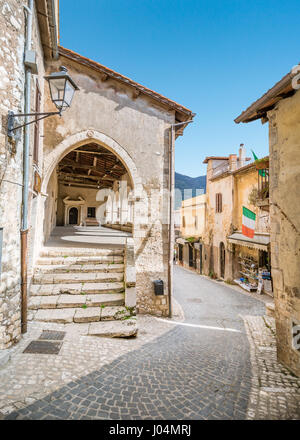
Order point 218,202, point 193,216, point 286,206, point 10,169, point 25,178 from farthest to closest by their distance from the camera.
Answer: point 193,216, point 218,202, point 286,206, point 25,178, point 10,169

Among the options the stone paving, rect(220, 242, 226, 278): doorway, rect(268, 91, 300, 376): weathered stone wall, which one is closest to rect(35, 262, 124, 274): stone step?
the stone paving

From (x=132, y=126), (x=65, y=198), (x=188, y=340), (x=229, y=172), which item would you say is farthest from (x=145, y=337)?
(x=65, y=198)

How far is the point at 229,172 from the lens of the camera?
16.3 meters

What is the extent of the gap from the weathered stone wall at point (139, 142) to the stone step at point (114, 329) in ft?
9.90

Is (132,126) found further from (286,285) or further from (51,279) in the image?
(286,285)

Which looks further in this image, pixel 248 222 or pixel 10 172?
pixel 248 222

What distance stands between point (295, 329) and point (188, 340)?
7.97ft

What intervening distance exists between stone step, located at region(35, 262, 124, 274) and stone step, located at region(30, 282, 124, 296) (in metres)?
0.48

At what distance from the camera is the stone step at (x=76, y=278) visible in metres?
6.17

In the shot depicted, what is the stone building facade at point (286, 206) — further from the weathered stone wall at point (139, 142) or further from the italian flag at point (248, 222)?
the italian flag at point (248, 222)

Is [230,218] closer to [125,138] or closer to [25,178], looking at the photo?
[125,138]

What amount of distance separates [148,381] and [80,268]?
3792 millimetres

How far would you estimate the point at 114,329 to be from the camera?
4996mm

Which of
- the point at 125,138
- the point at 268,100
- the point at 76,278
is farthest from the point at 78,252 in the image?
the point at 268,100
